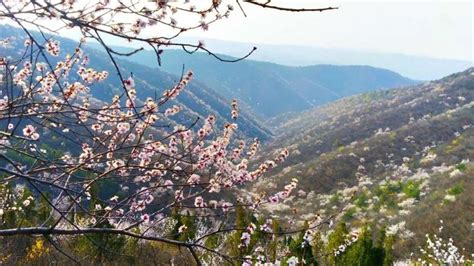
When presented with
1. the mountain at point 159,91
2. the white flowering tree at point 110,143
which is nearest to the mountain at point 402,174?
the white flowering tree at point 110,143

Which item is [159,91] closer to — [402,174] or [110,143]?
[402,174]

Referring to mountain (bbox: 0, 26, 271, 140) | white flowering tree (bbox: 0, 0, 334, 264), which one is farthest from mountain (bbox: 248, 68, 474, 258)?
mountain (bbox: 0, 26, 271, 140)

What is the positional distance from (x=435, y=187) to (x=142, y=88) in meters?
128

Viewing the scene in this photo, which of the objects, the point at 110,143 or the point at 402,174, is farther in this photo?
the point at 402,174

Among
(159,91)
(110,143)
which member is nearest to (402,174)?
(110,143)

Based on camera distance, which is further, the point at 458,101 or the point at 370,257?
the point at 458,101

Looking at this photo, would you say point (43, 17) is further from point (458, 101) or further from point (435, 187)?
point (458, 101)

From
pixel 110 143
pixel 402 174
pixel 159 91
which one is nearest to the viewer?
pixel 110 143

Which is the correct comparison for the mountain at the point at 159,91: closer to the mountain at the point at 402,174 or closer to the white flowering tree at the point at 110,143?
the mountain at the point at 402,174

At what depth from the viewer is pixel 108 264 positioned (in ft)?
37.0

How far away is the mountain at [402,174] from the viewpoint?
71.3 ft

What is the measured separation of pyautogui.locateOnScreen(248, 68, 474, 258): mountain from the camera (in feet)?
71.3

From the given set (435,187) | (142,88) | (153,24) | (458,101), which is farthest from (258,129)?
(153,24)

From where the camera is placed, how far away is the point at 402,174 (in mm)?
40188
